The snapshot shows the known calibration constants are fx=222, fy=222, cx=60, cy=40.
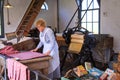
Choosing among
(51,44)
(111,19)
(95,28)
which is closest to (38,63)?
(51,44)

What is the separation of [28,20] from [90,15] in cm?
204

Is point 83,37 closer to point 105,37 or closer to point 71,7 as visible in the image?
point 105,37

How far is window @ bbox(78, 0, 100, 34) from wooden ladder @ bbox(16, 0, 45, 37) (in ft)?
4.84

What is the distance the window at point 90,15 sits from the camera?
7.03 metres

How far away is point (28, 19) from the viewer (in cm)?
704

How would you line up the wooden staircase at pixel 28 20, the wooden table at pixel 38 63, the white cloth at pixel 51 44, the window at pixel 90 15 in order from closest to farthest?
the wooden table at pixel 38 63 < the white cloth at pixel 51 44 < the wooden staircase at pixel 28 20 < the window at pixel 90 15

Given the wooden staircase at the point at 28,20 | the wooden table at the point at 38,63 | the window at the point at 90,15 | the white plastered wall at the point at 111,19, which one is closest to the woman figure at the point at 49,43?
the wooden table at the point at 38,63

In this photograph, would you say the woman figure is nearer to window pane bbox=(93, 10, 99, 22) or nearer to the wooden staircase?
the wooden staircase

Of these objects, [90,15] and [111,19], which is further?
[90,15]

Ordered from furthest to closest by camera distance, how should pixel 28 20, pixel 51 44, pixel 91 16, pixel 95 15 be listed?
pixel 91 16, pixel 95 15, pixel 28 20, pixel 51 44

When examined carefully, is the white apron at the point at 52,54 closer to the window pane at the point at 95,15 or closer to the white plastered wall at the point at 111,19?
the white plastered wall at the point at 111,19

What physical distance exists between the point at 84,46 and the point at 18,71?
123 inches

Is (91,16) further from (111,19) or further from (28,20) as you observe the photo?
(28,20)

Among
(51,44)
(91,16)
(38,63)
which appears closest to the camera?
(38,63)
